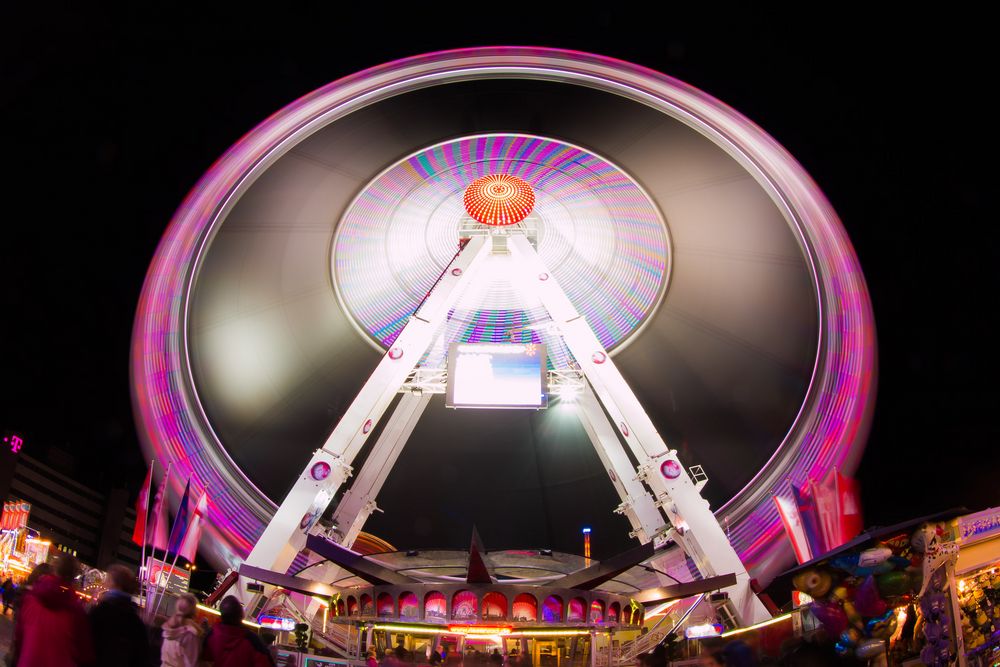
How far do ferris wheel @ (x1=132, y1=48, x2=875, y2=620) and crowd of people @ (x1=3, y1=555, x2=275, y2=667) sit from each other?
42.5 feet

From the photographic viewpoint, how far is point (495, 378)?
22.4 m

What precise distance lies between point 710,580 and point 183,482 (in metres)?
13.8

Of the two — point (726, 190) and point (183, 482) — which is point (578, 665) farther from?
point (726, 190)

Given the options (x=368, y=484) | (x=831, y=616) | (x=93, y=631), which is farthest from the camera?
(x=368, y=484)

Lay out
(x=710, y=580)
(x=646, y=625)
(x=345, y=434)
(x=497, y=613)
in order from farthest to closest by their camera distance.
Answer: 1. (x=646, y=625)
2. (x=345, y=434)
3. (x=497, y=613)
4. (x=710, y=580)

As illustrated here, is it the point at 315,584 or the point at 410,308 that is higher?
the point at 410,308

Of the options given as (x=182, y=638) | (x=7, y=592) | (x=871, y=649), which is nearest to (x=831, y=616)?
(x=871, y=649)

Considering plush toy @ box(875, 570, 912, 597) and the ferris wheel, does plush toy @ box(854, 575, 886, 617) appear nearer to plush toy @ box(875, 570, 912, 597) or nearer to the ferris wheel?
plush toy @ box(875, 570, 912, 597)

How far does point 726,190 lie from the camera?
22938mm

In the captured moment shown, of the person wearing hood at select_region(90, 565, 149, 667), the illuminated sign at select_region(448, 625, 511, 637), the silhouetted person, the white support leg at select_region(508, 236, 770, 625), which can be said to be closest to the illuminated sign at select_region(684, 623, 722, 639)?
the white support leg at select_region(508, 236, 770, 625)

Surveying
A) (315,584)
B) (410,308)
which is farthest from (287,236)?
(315,584)

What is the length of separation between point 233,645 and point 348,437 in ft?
46.7

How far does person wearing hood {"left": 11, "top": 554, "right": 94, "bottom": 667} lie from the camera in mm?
4547

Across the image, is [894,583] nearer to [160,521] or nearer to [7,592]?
[7,592]
